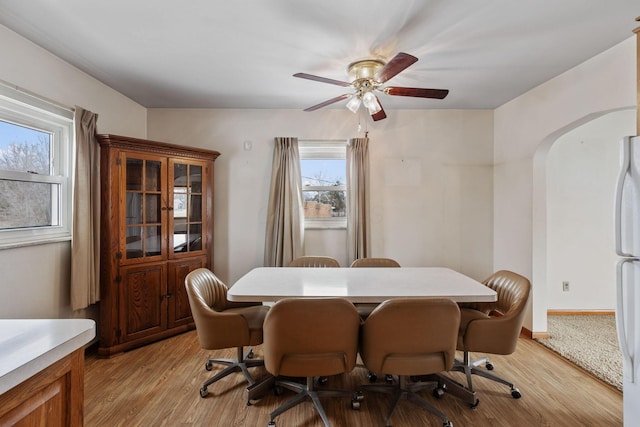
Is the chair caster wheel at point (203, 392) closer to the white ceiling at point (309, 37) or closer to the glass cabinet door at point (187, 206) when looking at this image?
the glass cabinet door at point (187, 206)

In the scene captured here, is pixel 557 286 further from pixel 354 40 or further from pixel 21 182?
pixel 21 182

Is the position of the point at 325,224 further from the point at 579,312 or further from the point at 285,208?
the point at 579,312

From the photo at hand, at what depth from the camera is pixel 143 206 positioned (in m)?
2.94

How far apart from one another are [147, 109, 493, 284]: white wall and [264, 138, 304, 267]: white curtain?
0.16 metres

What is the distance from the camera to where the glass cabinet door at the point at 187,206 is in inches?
124

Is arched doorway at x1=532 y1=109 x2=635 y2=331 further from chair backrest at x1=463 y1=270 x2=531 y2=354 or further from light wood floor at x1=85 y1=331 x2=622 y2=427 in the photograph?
chair backrest at x1=463 y1=270 x2=531 y2=354

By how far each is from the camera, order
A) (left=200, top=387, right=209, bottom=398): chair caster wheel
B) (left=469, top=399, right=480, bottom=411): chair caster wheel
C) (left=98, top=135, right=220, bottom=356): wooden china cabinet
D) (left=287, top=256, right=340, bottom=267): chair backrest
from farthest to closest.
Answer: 1. (left=287, top=256, right=340, bottom=267): chair backrest
2. (left=98, top=135, right=220, bottom=356): wooden china cabinet
3. (left=200, top=387, right=209, bottom=398): chair caster wheel
4. (left=469, top=399, right=480, bottom=411): chair caster wheel

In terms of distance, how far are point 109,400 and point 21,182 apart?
1.71m

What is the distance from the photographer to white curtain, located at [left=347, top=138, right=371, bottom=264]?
3.58 metres

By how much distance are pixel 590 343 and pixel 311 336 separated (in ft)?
9.90

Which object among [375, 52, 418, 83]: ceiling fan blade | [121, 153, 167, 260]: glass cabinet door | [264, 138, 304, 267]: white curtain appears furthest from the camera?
[264, 138, 304, 267]: white curtain

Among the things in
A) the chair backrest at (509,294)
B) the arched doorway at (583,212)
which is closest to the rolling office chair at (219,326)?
the chair backrest at (509,294)

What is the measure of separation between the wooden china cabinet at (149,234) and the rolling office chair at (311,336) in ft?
6.04

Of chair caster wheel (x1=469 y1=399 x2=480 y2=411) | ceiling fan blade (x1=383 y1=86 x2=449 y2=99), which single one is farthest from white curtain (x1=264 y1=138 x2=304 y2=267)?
chair caster wheel (x1=469 y1=399 x2=480 y2=411)
